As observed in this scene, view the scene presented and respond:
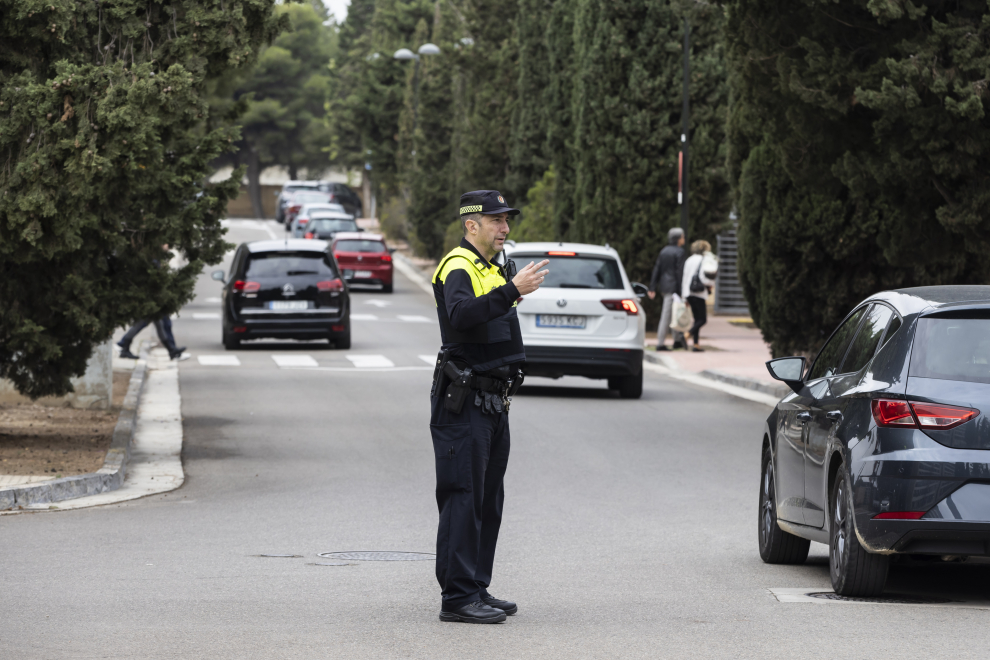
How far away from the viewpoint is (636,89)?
3094 cm

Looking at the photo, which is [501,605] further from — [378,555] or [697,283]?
[697,283]

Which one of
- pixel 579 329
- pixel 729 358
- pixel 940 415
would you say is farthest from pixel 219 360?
pixel 940 415

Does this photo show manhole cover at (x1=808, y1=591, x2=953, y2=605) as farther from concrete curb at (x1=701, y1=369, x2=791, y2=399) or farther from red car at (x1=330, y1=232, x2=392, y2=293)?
red car at (x1=330, y1=232, x2=392, y2=293)

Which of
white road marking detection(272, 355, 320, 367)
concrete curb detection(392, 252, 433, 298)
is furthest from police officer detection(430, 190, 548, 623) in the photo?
concrete curb detection(392, 252, 433, 298)

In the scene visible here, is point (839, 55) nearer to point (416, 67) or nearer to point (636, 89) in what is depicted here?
point (636, 89)

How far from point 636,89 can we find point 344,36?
76.3 metres

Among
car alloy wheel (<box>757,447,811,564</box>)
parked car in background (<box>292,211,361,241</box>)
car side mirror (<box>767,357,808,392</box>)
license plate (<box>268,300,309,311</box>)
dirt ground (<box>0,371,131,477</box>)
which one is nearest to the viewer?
car side mirror (<box>767,357,808,392</box>)

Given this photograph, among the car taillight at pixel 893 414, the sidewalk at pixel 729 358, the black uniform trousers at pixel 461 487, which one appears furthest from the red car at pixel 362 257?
the car taillight at pixel 893 414

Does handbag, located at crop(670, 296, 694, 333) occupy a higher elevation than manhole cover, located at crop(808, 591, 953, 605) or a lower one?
lower

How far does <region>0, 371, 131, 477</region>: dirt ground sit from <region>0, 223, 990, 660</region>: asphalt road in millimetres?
894

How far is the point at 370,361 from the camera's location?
24219mm

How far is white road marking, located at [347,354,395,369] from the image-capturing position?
23.4 metres

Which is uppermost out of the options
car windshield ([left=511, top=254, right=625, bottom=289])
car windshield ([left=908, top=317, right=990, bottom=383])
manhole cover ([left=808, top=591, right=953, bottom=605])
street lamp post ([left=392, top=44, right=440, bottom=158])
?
street lamp post ([left=392, top=44, right=440, bottom=158])

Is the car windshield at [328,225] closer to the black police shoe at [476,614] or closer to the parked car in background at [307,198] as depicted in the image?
the parked car in background at [307,198]
